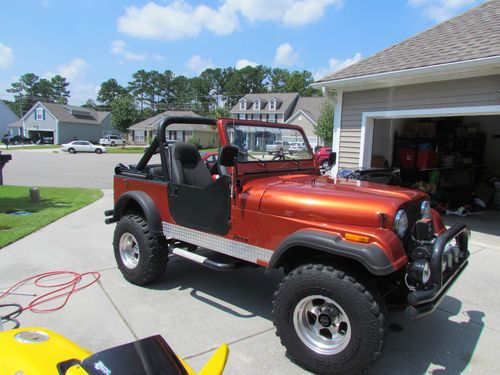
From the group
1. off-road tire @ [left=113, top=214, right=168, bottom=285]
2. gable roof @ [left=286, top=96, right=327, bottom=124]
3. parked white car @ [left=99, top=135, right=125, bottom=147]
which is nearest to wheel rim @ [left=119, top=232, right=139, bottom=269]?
off-road tire @ [left=113, top=214, right=168, bottom=285]

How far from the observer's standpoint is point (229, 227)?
11.2 ft

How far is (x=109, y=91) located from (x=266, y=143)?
11939 centimetres

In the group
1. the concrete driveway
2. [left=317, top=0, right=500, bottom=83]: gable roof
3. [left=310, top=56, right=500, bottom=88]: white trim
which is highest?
[left=317, top=0, right=500, bottom=83]: gable roof

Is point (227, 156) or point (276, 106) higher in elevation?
point (276, 106)

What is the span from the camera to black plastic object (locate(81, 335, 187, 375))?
1563 mm

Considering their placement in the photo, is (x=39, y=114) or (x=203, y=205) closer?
(x=203, y=205)

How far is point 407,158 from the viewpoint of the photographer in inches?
356

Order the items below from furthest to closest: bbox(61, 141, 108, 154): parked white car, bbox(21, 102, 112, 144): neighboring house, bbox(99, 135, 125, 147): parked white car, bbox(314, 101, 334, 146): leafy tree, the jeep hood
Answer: bbox(21, 102, 112, 144): neighboring house, bbox(99, 135, 125, 147): parked white car, bbox(61, 141, 108, 154): parked white car, bbox(314, 101, 334, 146): leafy tree, the jeep hood

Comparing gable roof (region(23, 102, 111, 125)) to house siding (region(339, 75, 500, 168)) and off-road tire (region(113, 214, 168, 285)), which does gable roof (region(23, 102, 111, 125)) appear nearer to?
house siding (region(339, 75, 500, 168))

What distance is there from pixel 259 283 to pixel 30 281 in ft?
8.97

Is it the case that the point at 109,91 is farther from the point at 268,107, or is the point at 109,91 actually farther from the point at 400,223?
the point at 400,223

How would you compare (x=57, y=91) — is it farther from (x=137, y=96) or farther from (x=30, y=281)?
(x=30, y=281)

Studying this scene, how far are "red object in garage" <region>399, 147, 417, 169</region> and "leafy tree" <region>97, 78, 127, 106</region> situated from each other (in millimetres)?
113241

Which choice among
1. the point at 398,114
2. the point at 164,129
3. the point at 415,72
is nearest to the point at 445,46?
the point at 415,72
